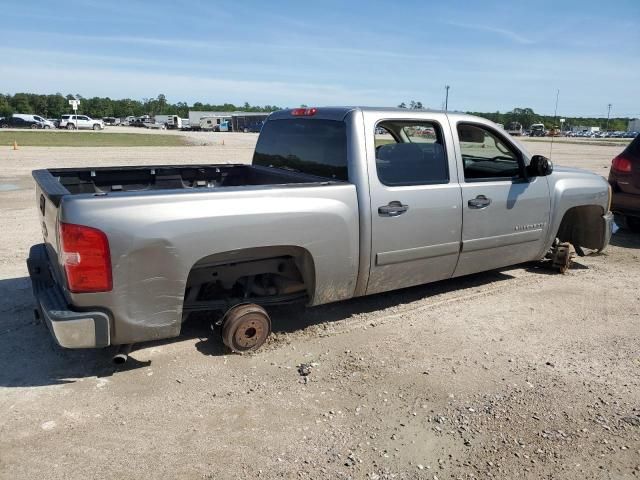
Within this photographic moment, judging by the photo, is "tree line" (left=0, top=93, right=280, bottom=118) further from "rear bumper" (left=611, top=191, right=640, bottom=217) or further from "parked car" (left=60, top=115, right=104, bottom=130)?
"rear bumper" (left=611, top=191, right=640, bottom=217)

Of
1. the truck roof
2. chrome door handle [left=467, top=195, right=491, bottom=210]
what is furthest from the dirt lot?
the truck roof

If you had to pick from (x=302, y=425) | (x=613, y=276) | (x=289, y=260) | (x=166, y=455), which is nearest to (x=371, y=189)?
(x=289, y=260)

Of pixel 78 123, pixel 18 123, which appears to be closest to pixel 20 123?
pixel 18 123

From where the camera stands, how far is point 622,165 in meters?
7.79

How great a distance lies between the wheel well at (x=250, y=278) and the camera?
12.3 ft

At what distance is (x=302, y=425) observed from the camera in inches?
122

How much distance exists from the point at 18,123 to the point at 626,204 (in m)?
71.6

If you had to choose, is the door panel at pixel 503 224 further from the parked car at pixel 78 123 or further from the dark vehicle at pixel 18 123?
the dark vehicle at pixel 18 123

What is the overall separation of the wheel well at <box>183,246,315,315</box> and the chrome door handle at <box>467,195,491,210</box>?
1718 mm

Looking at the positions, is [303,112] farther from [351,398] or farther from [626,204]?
[626,204]

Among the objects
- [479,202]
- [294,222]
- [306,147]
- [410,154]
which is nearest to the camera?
[294,222]

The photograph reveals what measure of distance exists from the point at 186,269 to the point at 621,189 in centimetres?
699

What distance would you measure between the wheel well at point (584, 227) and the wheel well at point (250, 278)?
3769 millimetres

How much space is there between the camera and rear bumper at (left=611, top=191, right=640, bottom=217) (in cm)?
762
